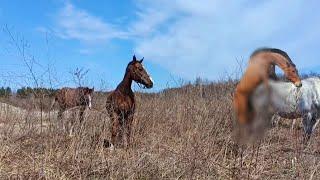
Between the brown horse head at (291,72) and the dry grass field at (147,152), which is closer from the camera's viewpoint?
the brown horse head at (291,72)

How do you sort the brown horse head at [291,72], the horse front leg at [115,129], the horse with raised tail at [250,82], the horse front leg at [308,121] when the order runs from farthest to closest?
the horse front leg at [308,121] < the horse front leg at [115,129] < the brown horse head at [291,72] < the horse with raised tail at [250,82]

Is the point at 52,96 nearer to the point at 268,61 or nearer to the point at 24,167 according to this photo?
the point at 24,167

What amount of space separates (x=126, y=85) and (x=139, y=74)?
314 mm

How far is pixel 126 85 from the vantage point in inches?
312

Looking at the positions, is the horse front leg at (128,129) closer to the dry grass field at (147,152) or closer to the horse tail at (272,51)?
the dry grass field at (147,152)

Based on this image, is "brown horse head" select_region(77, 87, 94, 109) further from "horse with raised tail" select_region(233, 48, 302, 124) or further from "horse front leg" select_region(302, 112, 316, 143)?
"horse with raised tail" select_region(233, 48, 302, 124)

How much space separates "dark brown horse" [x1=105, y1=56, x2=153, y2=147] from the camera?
6.59 metres

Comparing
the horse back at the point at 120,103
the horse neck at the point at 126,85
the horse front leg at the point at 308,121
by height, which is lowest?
the horse front leg at the point at 308,121

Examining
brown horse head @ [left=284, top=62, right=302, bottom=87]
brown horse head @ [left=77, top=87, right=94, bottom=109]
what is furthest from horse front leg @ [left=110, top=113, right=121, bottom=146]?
brown horse head @ [left=284, top=62, right=302, bottom=87]

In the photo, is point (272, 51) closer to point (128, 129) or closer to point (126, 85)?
point (128, 129)

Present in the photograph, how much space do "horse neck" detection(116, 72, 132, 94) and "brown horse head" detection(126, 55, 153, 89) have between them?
2.5 inches

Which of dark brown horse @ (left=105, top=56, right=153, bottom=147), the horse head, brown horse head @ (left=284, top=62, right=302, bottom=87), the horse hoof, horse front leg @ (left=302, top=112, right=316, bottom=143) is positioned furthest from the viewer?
horse front leg @ (left=302, top=112, right=316, bottom=143)

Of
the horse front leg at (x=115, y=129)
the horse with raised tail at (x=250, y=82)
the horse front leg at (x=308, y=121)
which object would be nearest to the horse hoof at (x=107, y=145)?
the horse front leg at (x=115, y=129)

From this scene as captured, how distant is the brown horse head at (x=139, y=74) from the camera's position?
7978 millimetres
